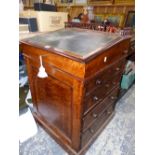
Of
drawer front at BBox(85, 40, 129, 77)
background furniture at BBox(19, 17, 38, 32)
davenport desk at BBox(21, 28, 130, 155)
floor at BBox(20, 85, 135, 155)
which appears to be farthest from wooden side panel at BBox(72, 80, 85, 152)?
background furniture at BBox(19, 17, 38, 32)

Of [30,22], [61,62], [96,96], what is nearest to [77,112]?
[96,96]

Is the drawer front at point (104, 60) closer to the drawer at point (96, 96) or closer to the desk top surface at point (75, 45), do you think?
the desk top surface at point (75, 45)

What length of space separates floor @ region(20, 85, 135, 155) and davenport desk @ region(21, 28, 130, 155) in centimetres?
10

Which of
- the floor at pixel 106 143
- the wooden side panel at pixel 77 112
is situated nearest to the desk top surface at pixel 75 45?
the wooden side panel at pixel 77 112

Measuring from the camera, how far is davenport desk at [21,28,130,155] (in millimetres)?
850

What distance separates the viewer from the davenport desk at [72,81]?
2.79ft

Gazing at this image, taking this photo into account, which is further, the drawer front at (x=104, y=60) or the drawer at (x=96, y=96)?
the drawer at (x=96, y=96)

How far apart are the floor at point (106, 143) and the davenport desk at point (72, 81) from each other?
0.10m

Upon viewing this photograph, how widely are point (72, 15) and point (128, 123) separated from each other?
5.85ft

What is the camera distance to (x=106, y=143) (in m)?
1.41

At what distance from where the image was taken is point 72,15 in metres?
2.29
